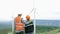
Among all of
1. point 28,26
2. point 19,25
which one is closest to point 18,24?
point 19,25

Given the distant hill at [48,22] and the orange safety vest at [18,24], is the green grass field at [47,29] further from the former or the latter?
the orange safety vest at [18,24]

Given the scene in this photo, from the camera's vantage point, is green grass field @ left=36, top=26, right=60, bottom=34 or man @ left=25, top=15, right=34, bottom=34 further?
green grass field @ left=36, top=26, right=60, bottom=34

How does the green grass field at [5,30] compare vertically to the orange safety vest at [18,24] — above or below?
below

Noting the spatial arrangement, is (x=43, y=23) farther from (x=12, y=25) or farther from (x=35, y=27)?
(x=12, y=25)

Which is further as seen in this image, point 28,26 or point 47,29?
point 47,29

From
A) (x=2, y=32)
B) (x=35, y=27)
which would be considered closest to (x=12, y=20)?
(x=2, y=32)

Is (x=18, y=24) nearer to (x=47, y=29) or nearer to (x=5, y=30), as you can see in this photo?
(x=5, y=30)

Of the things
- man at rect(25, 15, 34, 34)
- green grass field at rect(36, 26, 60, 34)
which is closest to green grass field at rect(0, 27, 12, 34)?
man at rect(25, 15, 34, 34)

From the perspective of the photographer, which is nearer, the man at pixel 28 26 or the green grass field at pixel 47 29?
the man at pixel 28 26

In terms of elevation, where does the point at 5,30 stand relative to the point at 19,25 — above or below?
below

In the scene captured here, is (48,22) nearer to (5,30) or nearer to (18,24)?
(18,24)

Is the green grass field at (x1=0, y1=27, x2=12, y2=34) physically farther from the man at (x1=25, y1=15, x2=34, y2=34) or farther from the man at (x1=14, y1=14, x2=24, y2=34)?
the man at (x1=25, y1=15, x2=34, y2=34)

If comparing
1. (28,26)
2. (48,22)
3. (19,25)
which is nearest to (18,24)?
(19,25)

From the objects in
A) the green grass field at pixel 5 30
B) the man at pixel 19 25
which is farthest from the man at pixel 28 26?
the green grass field at pixel 5 30
